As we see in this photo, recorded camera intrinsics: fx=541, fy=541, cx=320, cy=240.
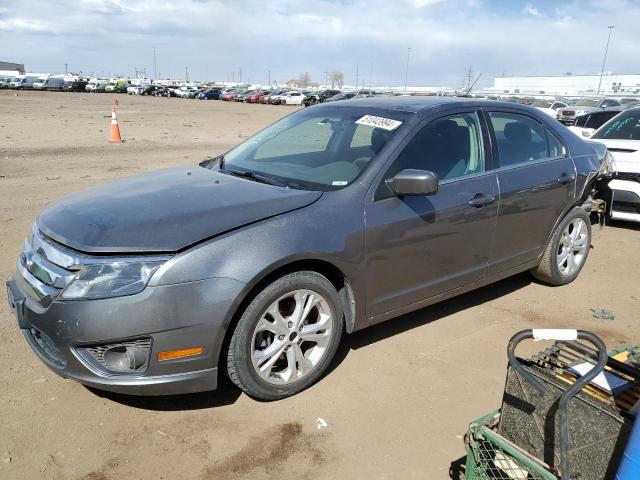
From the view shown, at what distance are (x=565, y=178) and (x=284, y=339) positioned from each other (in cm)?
304

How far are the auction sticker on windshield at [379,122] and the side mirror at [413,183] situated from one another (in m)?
0.45

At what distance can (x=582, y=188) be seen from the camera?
4.93m

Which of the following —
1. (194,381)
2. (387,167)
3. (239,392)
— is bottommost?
(239,392)

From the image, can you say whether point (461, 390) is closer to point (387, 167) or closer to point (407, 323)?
point (407, 323)

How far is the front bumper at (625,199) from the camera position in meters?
6.73

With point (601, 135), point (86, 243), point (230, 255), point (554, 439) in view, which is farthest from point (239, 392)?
point (601, 135)

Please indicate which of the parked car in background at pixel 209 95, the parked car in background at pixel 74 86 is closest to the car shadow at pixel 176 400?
the parked car in background at pixel 209 95

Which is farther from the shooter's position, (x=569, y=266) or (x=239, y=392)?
(x=569, y=266)

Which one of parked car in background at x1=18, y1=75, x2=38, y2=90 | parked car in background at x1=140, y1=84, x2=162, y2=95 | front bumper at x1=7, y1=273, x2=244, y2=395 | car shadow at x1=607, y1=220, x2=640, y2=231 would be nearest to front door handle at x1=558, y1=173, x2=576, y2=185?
front bumper at x1=7, y1=273, x2=244, y2=395

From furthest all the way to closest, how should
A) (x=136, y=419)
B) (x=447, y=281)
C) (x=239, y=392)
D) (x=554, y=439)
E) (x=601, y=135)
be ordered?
(x=601, y=135) < (x=447, y=281) < (x=239, y=392) < (x=136, y=419) < (x=554, y=439)

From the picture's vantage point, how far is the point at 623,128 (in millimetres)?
7777

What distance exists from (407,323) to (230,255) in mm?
1926

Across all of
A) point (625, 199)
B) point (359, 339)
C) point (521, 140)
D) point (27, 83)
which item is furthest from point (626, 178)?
point (27, 83)

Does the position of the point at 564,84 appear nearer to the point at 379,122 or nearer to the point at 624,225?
the point at 624,225
